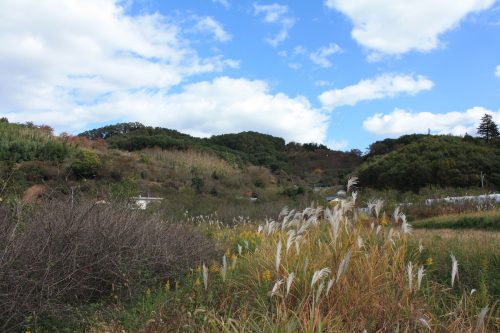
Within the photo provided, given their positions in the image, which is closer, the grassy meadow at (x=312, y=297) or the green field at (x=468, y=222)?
the grassy meadow at (x=312, y=297)

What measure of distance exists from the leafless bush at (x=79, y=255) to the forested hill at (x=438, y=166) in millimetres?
15411

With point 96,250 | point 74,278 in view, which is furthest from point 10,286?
point 96,250

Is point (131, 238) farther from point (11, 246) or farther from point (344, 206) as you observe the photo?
point (344, 206)

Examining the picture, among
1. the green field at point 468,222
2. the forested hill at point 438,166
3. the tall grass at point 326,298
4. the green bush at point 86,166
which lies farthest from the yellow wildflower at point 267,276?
the forested hill at point 438,166

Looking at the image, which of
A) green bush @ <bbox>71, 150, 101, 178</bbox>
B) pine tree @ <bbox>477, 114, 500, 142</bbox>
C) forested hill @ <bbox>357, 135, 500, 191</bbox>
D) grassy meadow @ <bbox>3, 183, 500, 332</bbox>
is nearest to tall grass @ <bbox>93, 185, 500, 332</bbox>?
grassy meadow @ <bbox>3, 183, 500, 332</bbox>

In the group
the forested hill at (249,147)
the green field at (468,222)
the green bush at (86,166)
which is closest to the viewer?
the green field at (468,222)

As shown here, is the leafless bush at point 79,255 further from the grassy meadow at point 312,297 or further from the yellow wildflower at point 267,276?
the yellow wildflower at point 267,276

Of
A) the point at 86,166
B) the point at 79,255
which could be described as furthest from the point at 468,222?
the point at 86,166

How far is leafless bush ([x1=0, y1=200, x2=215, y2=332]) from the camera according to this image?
3.90 m

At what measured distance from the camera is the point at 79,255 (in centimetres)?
478

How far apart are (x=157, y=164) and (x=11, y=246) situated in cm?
2211

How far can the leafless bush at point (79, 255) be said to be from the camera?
390cm

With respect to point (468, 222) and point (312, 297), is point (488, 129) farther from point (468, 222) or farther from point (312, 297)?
point (312, 297)

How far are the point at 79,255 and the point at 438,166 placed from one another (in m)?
18.0
